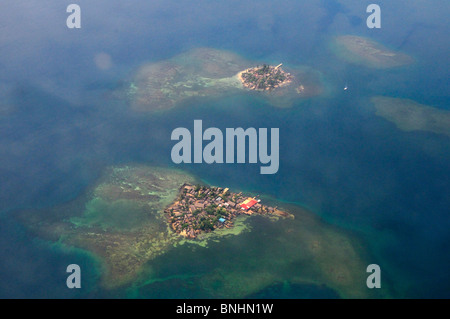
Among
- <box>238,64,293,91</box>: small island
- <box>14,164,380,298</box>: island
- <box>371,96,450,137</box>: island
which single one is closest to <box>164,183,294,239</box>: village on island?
<box>14,164,380,298</box>: island

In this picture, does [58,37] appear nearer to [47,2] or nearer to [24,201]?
[47,2]

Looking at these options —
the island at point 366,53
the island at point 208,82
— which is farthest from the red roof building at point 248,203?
the island at point 366,53

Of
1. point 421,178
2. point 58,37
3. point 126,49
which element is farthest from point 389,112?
point 58,37

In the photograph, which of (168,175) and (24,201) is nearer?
Result: (24,201)

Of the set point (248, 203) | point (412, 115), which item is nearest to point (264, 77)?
point (412, 115)

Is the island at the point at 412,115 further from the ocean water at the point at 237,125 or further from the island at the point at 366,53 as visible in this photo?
the island at the point at 366,53

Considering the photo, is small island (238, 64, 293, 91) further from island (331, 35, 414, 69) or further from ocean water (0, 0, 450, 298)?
island (331, 35, 414, 69)

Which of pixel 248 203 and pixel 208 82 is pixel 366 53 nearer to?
pixel 208 82
